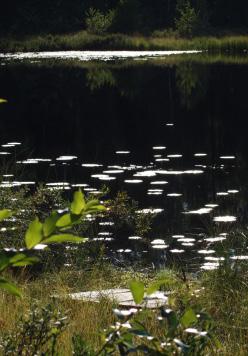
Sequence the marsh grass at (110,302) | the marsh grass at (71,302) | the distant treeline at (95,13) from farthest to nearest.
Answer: the distant treeline at (95,13)
the marsh grass at (110,302)
the marsh grass at (71,302)

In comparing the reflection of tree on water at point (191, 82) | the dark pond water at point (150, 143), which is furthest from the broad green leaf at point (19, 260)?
the reflection of tree on water at point (191, 82)

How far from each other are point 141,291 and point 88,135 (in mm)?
23085

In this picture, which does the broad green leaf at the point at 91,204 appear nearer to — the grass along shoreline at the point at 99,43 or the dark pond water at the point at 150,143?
the dark pond water at the point at 150,143

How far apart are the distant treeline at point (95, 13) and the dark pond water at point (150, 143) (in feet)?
121

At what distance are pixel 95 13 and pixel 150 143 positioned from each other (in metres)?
62.9

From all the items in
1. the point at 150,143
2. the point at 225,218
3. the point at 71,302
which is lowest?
the point at 150,143

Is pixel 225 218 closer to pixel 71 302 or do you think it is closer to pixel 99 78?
pixel 71 302

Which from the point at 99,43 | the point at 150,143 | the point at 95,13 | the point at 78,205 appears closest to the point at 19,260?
the point at 78,205

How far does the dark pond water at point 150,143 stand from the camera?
1315cm

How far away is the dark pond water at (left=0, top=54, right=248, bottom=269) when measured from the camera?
1315cm

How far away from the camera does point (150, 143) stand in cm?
2312

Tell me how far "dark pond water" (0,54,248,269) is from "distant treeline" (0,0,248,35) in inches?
1450

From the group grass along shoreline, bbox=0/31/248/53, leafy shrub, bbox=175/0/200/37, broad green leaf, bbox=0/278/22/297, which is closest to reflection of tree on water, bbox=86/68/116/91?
grass along shoreline, bbox=0/31/248/53

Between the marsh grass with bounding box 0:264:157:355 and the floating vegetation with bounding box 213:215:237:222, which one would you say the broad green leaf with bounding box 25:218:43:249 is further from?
the floating vegetation with bounding box 213:215:237:222
